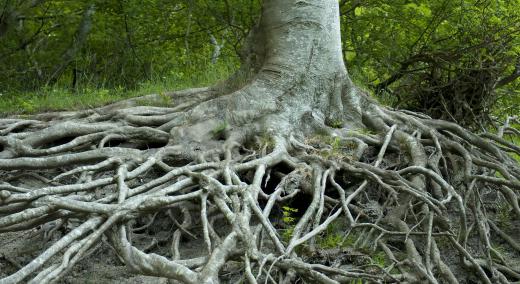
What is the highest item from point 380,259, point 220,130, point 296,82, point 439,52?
point 439,52

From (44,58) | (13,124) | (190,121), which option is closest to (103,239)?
(190,121)

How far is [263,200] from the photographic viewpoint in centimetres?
567

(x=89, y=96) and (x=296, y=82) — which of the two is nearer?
(x=296, y=82)

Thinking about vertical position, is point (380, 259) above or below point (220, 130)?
Answer: below

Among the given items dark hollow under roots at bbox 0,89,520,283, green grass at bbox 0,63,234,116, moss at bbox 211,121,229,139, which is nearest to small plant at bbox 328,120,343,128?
dark hollow under roots at bbox 0,89,520,283

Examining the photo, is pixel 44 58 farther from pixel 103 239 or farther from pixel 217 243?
pixel 217 243

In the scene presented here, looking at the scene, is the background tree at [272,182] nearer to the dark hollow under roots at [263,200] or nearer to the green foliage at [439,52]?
the dark hollow under roots at [263,200]

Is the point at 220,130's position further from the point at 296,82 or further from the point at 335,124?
the point at 335,124

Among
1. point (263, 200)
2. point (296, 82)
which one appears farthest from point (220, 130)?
point (296, 82)

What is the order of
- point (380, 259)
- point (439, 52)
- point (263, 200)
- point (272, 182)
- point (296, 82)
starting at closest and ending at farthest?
point (380, 259)
point (263, 200)
point (272, 182)
point (296, 82)
point (439, 52)

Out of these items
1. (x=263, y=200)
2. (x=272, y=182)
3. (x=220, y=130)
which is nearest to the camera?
(x=263, y=200)

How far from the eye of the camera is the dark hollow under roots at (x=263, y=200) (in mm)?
4348

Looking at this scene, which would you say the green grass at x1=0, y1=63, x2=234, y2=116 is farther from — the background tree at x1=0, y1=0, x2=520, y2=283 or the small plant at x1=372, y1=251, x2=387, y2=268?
the small plant at x1=372, y1=251, x2=387, y2=268

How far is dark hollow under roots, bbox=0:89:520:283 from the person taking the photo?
4.35 metres
